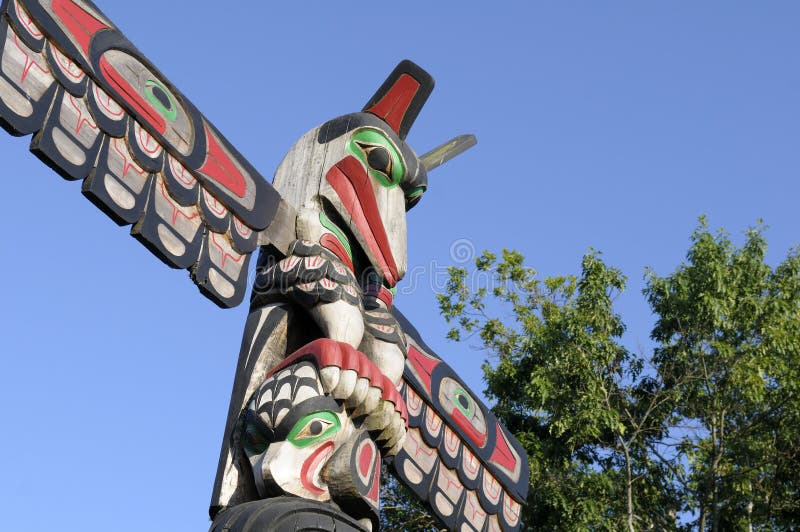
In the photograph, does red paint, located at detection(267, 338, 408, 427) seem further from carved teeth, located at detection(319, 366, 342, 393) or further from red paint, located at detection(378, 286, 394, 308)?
red paint, located at detection(378, 286, 394, 308)

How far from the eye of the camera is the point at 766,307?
9.88 m

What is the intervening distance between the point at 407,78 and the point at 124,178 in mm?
1729

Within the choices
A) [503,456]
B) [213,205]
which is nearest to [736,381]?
[503,456]

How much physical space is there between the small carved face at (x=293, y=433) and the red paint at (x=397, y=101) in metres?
1.45

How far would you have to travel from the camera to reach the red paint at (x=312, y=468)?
3.46 meters

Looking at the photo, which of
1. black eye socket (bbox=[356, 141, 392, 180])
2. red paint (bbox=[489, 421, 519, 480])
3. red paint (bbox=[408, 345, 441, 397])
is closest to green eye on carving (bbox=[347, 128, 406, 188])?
black eye socket (bbox=[356, 141, 392, 180])

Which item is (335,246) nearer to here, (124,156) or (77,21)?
(124,156)

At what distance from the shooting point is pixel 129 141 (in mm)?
3402

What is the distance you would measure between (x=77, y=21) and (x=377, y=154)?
5.03 ft

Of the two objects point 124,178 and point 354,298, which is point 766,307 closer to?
point 354,298

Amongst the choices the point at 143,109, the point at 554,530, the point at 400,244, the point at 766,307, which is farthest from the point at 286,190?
the point at 766,307

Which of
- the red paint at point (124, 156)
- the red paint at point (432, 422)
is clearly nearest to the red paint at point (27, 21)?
the red paint at point (124, 156)

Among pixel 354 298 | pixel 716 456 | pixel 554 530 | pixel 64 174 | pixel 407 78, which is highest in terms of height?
pixel 716 456

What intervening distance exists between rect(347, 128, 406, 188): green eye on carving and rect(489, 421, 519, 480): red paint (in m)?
1.52
